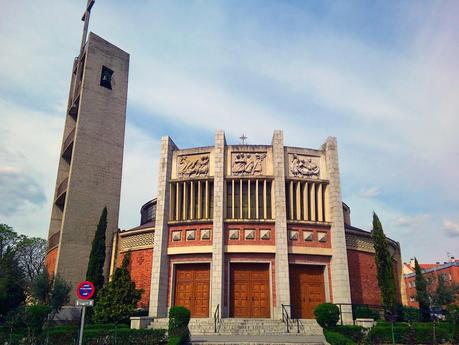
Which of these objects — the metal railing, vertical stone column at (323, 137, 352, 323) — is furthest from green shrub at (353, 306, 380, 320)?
the metal railing

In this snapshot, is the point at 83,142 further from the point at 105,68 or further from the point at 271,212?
the point at 271,212

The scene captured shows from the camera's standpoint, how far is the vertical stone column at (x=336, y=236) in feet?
76.6

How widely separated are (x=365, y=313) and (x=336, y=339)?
905 cm

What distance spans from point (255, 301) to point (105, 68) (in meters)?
23.6

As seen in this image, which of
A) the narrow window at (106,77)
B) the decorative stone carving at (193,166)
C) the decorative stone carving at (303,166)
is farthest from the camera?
the narrow window at (106,77)

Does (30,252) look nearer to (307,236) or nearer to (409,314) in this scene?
(307,236)

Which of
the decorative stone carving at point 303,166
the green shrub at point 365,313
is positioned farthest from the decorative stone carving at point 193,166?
the green shrub at point 365,313

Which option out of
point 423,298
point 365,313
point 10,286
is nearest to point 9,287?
point 10,286

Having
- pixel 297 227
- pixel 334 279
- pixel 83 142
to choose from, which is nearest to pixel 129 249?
pixel 83 142

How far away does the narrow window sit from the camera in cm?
3381

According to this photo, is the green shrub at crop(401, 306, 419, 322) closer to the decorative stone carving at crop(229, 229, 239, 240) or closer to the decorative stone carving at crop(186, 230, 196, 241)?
the decorative stone carving at crop(229, 229, 239, 240)

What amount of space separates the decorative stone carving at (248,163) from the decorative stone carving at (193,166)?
1892mm

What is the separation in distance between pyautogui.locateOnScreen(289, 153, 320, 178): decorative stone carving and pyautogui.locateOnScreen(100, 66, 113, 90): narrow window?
1797cm

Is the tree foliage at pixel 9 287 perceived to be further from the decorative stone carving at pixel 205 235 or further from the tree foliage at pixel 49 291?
the decorative stone carving at pixel 205 235
